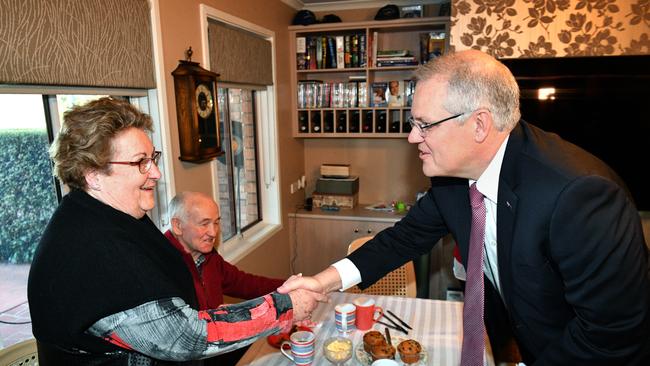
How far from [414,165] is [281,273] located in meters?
1.61

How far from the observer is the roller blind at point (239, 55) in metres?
2.50

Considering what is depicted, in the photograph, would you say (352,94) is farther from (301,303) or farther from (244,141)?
(301,303)

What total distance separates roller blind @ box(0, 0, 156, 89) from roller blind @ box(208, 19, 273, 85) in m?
0.59

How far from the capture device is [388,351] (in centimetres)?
141

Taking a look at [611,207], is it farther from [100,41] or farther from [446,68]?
[100,41]

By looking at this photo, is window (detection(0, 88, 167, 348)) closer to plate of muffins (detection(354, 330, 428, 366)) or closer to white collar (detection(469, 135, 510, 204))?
plate of muffins (detection(354, 330, 428, 366))

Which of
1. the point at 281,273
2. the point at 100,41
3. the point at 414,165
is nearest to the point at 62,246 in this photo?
the point at 100,41

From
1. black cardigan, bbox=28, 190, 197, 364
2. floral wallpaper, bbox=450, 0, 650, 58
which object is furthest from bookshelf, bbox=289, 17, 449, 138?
black cardigan, bbox=28, 190, 197, 364

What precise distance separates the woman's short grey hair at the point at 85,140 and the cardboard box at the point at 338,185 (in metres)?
2.93

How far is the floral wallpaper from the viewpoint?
8.70 ft

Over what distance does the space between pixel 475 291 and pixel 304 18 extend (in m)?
3.00

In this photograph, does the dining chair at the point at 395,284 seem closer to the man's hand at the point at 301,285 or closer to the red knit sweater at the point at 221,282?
the red knit sweater at the point at 221,282

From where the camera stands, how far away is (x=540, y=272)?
1.11 meters

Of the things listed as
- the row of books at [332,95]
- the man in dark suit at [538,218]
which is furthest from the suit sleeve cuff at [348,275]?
the row of books at [332,95]
